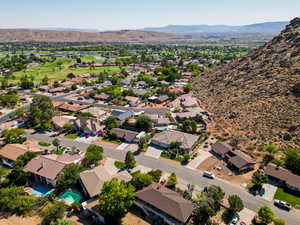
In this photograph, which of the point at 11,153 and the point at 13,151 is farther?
the point at 13,151

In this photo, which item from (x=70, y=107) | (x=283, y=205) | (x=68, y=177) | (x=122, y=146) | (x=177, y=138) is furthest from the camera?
(x=70, y=107)

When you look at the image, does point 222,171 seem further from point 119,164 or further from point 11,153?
point 11,153

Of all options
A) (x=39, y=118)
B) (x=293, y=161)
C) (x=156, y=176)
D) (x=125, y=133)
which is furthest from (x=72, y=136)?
(x=293, y=161)

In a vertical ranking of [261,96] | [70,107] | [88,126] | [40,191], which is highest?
[261,96]

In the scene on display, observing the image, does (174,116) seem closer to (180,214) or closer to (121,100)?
(121,100)

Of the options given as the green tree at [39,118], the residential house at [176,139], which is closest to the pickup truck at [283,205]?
the residential house at [176,139]

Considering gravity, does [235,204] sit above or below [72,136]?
above

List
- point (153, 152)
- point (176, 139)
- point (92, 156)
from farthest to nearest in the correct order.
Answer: point (176, 139), point (153, 152), point (92, 156)

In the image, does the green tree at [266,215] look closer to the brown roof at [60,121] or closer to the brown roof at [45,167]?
the brown roof at [45,167]
